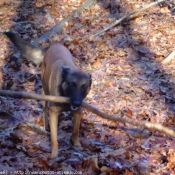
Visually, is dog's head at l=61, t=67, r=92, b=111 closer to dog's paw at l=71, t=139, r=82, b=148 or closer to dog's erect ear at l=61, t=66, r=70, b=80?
dog's erect ear at l=61, t=66, r=70, b=80

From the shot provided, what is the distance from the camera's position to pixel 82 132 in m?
6.03

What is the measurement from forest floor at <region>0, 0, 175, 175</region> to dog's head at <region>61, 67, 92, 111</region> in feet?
2.92

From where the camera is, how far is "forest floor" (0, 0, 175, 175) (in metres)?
4.89

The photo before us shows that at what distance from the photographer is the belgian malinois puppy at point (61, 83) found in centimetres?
509

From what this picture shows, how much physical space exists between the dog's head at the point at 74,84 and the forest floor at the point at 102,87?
89 cm

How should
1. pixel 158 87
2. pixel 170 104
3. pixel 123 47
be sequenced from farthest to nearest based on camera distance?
pixel 123 47 < pixel 158 87 < pixel 170 104

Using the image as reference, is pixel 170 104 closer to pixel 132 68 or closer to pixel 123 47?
pixel 132 68

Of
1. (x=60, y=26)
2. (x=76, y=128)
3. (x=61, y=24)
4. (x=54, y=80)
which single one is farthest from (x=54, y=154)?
(x=61, y=24)

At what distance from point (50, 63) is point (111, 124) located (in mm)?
1520

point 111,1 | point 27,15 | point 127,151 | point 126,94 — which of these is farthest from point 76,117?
point 111,1

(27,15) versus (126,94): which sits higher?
(27,15)

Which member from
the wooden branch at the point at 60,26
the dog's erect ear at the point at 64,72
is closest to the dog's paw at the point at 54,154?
the dog's erect ear at the point at 64,72

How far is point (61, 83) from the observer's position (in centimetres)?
534

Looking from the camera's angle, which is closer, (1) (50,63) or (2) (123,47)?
(1) (50,63)
